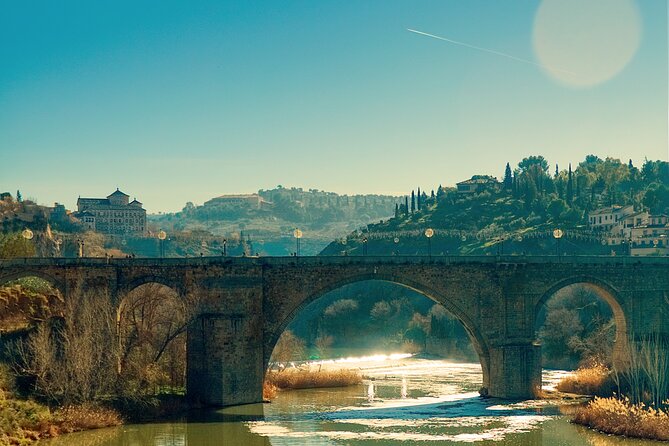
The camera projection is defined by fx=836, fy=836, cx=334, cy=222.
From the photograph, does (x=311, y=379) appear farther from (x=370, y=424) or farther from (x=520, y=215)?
(x=520, y=215)

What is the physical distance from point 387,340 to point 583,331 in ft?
103

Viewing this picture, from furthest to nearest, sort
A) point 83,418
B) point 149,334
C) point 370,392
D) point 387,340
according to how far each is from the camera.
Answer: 1. point 387,340
2. point 370,392
3. point 149,334
4. point 83,418

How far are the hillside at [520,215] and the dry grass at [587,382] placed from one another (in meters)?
47.7

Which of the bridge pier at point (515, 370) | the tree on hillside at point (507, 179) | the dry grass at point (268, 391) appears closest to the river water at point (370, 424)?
the dry grass at point (268, 391)

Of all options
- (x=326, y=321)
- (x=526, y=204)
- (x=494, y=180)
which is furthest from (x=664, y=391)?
(x=494, y=180)

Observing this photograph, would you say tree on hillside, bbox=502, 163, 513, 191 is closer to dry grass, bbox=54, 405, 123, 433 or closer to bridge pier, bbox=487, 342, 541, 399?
bridge pier, bbox=487, 342, 541, 399

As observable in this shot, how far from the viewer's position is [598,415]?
162 ft

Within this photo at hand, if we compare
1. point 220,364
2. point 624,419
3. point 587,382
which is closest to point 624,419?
point 624,419

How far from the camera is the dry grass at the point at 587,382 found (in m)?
59.7

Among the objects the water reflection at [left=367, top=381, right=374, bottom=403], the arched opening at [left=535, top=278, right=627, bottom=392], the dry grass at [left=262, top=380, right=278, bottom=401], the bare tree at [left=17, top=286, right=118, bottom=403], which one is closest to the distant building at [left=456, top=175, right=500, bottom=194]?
the arched opening at [left=535, top=278, right=627, bottom=392]

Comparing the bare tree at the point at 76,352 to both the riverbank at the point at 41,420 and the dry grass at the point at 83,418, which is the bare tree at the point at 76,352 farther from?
the riverbank at the point at 41,420

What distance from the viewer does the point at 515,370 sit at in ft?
189

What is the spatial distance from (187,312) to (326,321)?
58398 millimetres

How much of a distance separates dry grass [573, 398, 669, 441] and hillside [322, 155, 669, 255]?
59810mm
